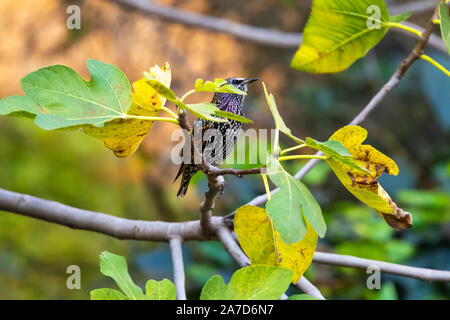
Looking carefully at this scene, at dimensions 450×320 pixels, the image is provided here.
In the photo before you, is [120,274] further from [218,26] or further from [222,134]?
[218,26]

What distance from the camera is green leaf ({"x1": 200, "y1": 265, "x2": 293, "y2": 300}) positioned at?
17.5 inches

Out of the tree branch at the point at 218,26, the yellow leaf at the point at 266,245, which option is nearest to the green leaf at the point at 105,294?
the yellow leaf at the point at 266,245

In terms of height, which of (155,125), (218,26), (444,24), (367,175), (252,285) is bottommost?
(252,285)

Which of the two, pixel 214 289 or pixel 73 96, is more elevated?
pixel 73 96

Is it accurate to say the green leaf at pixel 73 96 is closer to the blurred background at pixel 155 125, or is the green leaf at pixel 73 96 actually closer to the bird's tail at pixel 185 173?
the bird's tail at pixel 185 173

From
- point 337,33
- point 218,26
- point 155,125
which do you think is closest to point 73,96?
point 337,33

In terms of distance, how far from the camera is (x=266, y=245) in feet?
1.77

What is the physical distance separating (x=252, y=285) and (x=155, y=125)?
1.91 m

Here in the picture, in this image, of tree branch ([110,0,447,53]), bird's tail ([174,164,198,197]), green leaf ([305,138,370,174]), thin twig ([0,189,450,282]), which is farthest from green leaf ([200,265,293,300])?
tree branch ([110,0,447,53])

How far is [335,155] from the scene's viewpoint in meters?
0.46

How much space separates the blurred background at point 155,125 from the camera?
2.16 metres

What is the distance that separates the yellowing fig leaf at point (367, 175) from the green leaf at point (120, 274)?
9.5 inches

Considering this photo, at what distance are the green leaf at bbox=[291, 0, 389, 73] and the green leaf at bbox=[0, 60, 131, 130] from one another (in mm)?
252

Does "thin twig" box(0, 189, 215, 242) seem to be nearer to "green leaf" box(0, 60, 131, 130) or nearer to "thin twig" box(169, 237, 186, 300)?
"thin twig" box(169, 237, 186, 300)
